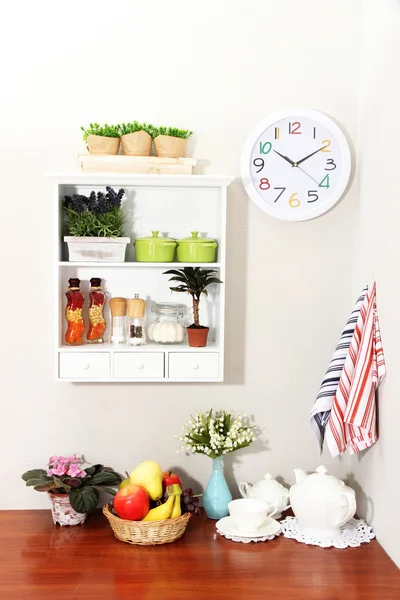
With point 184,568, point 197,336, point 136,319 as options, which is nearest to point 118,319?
point 136,319

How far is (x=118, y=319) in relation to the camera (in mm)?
2354

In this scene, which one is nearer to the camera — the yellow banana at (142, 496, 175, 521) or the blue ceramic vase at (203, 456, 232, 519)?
the yellow banana at (142, 496, 175, 521)

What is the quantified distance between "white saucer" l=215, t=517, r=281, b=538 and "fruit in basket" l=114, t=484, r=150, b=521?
0.79 feet

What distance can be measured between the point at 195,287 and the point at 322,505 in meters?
0.75

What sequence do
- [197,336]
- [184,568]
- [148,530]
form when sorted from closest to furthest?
[184,568]
[148,530]
[197,336]

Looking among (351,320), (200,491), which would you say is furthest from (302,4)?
(200,491)

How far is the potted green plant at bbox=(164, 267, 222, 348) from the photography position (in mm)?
2285

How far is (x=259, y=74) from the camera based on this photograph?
2.37m

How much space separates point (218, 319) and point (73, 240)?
0.53m

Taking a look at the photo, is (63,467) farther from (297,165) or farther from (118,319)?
(297,165)

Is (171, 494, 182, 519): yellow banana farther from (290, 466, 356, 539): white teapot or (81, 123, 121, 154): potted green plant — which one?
(81, 123, 121, 154): potted green plant

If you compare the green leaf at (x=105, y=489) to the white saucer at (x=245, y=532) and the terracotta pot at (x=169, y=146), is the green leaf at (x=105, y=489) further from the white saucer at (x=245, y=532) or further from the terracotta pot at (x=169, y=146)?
the terracotta pot at (x=169, y=146)

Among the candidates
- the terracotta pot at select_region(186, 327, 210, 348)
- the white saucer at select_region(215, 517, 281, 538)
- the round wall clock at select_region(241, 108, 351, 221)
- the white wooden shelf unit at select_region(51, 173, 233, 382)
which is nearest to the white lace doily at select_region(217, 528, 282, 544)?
the white saucer at select_region(215, 517, 281, 538)

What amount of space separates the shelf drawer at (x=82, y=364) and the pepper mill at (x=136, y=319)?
12 cm
